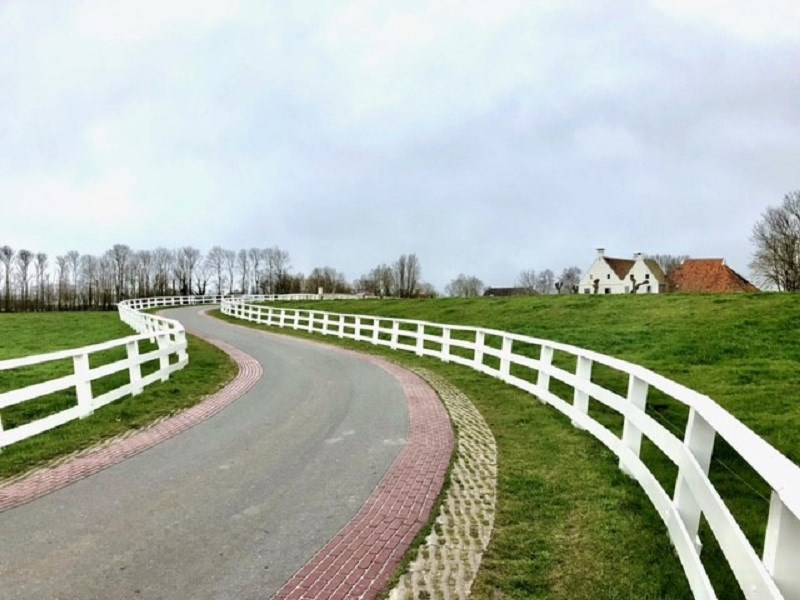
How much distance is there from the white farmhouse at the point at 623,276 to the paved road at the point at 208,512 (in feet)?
205

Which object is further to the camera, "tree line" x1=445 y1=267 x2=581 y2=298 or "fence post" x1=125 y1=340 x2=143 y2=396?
"tree line" x1=445 y1=267 x2=581 y2=298

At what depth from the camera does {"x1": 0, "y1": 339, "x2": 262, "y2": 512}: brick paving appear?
568 cm

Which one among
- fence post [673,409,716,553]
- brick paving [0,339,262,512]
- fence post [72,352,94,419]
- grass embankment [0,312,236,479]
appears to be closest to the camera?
fence post [673,409,716,553]

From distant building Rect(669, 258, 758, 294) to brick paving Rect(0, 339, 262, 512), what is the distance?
59.7m

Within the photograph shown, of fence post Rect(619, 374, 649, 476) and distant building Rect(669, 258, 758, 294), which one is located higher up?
distant building Rect(669, 258, 758, 294)

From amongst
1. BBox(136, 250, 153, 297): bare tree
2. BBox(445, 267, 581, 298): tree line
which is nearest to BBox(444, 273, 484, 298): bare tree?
BBox(445, 267, 581, 298): tree line

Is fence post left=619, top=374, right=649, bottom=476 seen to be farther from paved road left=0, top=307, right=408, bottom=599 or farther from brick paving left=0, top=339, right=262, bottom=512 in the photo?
brick paving left=0, top=339, right=262, bottom=512

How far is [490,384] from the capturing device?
12.2 meters

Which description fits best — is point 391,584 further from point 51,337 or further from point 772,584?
point 51,337

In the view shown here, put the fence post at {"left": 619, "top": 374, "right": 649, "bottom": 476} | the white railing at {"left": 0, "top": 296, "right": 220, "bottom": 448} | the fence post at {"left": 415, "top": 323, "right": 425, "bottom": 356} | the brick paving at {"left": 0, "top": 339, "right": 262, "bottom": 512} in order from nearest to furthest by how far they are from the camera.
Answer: the fence post at {"left": 619, "top": 374, "right": 649, "bottom": 476}, the brick paving at {"left": 0, "top": 339, "right": 262, "bottom": 512}, the white railing at {"left": 0, "top": 296, "right": 220, "bottom": 448}, the fence post at {"left": 415, "top": 323, "right": 425, "bottom": 356}

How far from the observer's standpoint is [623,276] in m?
69.9

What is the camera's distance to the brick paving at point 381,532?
383 centimetres

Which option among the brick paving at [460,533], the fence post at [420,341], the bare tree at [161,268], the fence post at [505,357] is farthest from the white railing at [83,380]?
the bare tree at [161,268]

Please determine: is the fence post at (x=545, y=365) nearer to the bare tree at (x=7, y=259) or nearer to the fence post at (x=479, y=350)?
the fence post at (x=479, y=350)
